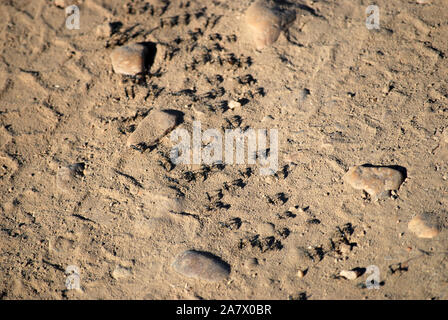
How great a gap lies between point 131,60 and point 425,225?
10.5 ft

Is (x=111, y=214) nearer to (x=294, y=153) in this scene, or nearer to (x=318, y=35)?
(x=294, y=153)

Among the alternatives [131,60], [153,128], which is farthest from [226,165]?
[131,60]

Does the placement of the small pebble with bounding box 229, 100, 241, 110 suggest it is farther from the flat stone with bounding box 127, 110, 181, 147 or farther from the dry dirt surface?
the flat stone with bounding box 127, 110, 181, 147

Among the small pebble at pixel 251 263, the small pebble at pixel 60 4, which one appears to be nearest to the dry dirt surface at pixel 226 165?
the small pebble at pixel 251 263

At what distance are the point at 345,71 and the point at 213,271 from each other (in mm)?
2330

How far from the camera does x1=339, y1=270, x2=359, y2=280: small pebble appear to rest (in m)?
2.82

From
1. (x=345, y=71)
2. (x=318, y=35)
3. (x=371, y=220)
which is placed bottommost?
(x=371, y=220)

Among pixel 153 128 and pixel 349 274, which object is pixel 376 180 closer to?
pixel 349 274

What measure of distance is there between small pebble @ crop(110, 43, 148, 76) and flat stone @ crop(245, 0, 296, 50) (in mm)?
1197

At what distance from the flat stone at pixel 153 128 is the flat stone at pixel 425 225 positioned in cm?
228

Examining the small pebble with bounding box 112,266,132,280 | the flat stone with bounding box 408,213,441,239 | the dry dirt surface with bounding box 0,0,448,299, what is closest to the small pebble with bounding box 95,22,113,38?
the dry dirt surface with bounding box 0,0,448,299

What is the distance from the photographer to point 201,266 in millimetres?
2924
